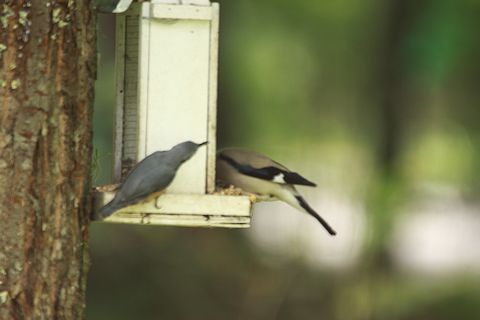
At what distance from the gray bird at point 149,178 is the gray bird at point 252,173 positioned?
0.35 metres

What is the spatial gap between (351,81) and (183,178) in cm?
628

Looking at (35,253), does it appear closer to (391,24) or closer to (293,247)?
(293,247)

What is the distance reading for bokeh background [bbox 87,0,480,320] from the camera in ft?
23.9

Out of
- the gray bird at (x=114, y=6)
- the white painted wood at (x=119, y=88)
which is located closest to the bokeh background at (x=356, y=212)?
the white painted wood at (x=119, y=88)

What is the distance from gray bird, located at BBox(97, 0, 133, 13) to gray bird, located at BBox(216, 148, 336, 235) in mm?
588

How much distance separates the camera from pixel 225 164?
3186 mm

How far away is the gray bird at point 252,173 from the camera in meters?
3.16

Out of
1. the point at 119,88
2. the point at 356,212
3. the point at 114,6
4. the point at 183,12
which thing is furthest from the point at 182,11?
the point at 356,212

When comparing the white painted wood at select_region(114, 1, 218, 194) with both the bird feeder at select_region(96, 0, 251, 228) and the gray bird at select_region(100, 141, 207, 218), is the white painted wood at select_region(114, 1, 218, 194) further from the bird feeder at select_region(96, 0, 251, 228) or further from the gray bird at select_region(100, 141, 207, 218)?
the gray bird at select_region(100, 141, 207, 218)

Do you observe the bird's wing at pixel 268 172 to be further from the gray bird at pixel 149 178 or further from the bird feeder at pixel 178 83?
the gray bird at pixel 149 178

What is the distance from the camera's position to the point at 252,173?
3.16 metres

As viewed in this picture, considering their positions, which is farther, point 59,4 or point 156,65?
point 156,65

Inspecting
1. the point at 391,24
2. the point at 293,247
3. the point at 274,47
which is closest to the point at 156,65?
the point at 293,247

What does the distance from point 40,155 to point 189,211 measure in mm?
458
